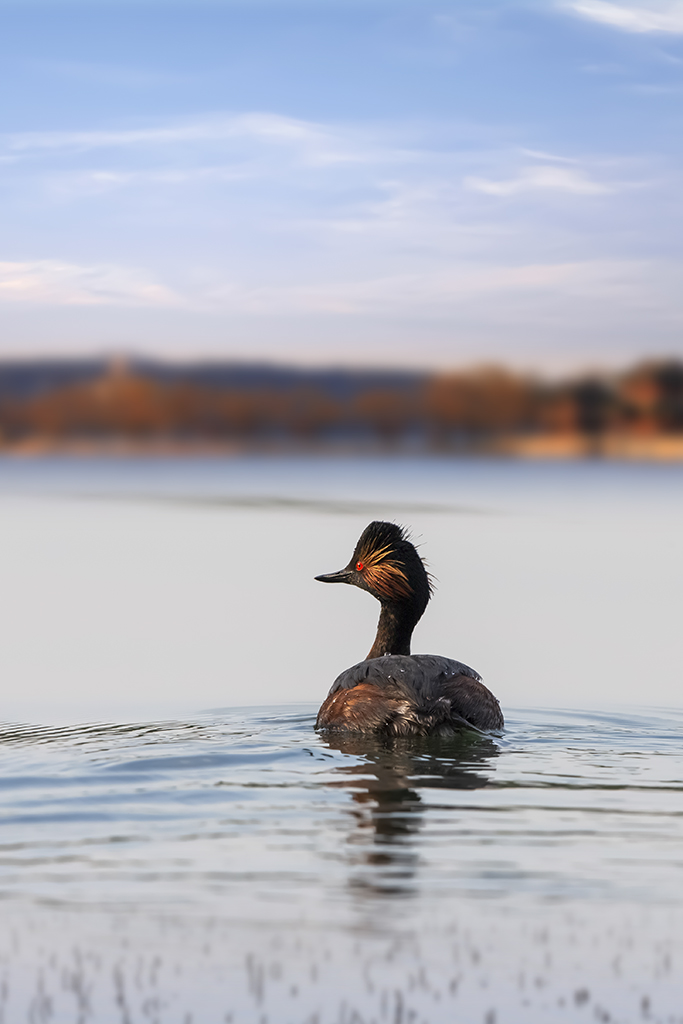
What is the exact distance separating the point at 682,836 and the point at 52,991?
3283mm

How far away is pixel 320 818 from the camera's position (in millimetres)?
7133

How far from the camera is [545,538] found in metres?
26.8

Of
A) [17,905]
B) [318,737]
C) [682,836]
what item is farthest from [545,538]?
[17,905]

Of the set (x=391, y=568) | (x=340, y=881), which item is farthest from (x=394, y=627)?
(x=340, y=881)

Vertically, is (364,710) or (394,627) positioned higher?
(394,627)

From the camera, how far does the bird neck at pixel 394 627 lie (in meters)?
11.2

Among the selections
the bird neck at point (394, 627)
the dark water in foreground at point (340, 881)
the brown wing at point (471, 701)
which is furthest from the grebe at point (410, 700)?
the bird neck at point (394, 627)

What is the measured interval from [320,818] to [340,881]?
115 cm

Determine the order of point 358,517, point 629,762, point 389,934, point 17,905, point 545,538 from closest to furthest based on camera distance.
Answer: point 389,934 < point 17,905 < point 629,762 < point 545,538 < point 358,517

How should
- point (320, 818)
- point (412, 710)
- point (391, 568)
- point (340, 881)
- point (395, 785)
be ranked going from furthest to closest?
1. point (391, 568)
2. point (412, 710)
3. point (395, 785)
4. point (320, 818)
5. point (340, 881)

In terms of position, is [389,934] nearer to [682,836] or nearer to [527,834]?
[527,834]

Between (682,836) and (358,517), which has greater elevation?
(358,517)

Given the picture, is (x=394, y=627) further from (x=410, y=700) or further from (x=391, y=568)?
(x=410, y=700)

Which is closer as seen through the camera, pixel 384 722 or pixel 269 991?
pixel 269 991
